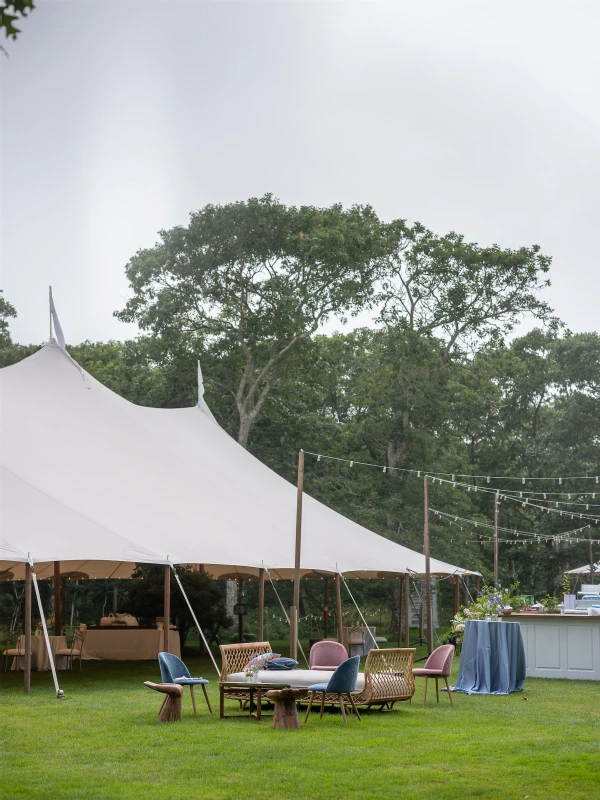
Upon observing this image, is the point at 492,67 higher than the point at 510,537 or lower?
higher

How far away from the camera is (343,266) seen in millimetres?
22172

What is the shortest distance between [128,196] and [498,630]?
32.5 ft

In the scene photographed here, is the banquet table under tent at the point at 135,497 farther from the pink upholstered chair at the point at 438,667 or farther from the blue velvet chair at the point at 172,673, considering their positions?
the pink upholstered chair at the point at 438,667

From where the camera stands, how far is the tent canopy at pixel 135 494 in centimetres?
1150

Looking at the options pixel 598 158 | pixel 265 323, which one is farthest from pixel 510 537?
pixel 598 158

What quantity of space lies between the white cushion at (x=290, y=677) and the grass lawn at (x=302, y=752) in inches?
13.8

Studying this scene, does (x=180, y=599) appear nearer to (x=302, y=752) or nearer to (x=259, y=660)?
(x=259, y=660)

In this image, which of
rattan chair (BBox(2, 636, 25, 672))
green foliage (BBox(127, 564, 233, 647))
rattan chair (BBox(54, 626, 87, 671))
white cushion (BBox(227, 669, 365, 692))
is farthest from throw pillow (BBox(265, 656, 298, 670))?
green foliage (BBox(127, 564, 233, 647))

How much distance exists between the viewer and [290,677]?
367 inches

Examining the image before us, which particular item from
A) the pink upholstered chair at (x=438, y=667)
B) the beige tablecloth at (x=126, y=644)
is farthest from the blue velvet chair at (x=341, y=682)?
the beige tablecloth at (x=126, y=644)

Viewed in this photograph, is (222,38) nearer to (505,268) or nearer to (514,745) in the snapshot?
(514,745)

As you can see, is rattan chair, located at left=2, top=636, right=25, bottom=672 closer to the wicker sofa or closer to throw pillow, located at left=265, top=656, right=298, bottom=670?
the wicker sofa

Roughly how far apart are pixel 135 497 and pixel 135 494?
9 cm

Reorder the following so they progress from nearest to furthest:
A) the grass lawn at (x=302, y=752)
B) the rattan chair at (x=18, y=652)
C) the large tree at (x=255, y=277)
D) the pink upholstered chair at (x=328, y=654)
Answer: the grass lawn at (x=302, y=752), the pink upholstered chair at (x=328, y=654), the rattan chair at (x=18, y=652), the large tree at (x=255, y=277)
